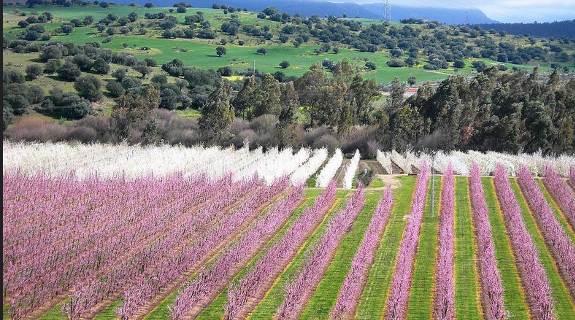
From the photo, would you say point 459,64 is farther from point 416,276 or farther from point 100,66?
point 416,276

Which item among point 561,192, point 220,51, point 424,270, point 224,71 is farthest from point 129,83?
point 424,270

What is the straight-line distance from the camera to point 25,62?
56531 millimetres

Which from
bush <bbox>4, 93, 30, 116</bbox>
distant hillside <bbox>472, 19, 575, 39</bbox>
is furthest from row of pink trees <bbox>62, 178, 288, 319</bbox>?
distant hillside <bbox>472, 19, 575, 39</bbox>

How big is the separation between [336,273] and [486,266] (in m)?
3.90

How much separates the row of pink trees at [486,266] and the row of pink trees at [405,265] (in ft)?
5.70

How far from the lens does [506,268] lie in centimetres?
1677

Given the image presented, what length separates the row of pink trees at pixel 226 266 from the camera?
43.1ft

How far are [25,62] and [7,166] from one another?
31071mm

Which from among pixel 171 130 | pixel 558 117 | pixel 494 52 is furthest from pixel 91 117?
pixel 494 52

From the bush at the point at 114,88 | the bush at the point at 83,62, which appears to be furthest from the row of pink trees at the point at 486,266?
the bush at the point at 83,62

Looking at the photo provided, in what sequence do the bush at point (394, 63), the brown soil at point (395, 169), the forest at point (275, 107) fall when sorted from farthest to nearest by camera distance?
the bush at point (394, 63), the forest at point (275, 107), the brown soil at point (395, 169)

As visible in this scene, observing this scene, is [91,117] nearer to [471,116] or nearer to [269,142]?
[269,142]

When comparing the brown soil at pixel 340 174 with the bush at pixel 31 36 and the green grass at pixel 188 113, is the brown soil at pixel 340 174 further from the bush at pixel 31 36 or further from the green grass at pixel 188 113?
the bush at pixel 31 36

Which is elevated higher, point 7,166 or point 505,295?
point 505,295
